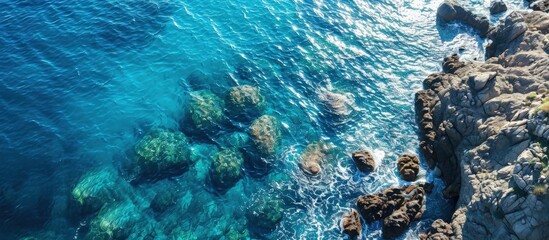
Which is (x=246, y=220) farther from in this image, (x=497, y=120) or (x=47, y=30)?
(x=47, y=30)

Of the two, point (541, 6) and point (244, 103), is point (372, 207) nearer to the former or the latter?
point (244, 103)

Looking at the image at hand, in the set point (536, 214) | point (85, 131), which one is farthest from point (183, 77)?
point (536, 214)

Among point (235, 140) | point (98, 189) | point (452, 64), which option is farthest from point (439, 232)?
point (98, 189)

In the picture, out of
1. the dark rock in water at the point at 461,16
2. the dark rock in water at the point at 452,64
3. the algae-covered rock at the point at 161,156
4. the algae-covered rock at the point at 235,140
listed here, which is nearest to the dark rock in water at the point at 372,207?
the algae-covered rock at the point at 235,140

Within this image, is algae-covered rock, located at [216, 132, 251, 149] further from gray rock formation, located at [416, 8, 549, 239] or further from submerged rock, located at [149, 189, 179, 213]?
gray rock formation, located at [416, 8, 549, 239]

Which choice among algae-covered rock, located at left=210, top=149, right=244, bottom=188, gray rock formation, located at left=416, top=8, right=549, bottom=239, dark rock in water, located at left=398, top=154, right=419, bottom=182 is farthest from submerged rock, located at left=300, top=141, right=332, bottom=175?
gray rock formation, located at left=416, top=8, right=549, bottom=239
